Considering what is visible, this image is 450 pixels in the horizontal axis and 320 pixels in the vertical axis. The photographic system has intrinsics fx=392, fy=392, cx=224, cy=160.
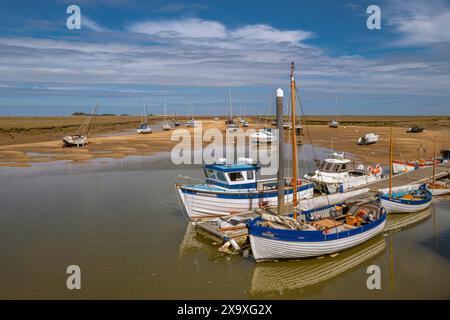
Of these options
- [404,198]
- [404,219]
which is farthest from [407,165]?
[404,219]

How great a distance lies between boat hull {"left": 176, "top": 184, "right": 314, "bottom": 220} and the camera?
74.3 feet

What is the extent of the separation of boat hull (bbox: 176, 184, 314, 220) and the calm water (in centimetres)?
110

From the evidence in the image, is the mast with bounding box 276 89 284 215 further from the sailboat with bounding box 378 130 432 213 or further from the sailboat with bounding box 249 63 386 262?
the sailboat with bounding box 378 130 432 213

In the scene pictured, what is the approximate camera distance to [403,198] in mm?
25109

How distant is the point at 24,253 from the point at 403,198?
72.1ft

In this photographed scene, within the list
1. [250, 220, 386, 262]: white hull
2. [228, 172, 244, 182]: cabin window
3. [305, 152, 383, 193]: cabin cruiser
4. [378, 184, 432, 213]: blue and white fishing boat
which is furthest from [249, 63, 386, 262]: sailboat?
[305, 152, 383, 193]: cabin cruiser

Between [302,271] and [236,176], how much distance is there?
816 centimetres

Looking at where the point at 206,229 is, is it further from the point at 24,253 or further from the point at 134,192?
the point at 134,192

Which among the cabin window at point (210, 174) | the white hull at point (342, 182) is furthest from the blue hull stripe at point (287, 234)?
the white hull at point (342, 182)

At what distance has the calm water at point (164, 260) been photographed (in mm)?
15062

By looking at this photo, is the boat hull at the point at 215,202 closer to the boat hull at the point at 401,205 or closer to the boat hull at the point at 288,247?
the boat hull at the point at 288,247

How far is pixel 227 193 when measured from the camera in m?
22.6

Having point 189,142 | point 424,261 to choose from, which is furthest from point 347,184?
point 189,142

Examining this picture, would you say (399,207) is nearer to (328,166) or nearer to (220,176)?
(328,166)
